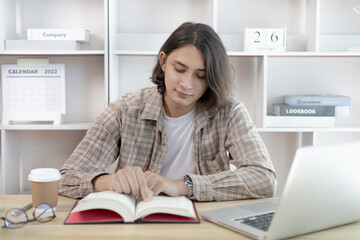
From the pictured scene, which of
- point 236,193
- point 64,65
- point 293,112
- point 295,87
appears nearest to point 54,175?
point 236,193

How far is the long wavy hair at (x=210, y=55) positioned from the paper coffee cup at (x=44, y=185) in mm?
736

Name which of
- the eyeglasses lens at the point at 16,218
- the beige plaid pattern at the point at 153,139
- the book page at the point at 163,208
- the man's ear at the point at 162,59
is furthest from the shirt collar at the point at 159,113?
the eyeglasses lens at the point at 16,218

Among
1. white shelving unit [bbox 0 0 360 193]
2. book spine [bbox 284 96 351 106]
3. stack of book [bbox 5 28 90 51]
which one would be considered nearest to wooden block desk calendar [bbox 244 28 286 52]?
white shelving unit [bbox 0 0 360 193]

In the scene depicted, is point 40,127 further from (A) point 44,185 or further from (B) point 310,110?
(B) point 310,110

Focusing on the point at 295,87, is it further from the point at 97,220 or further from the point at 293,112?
the point at 97,220

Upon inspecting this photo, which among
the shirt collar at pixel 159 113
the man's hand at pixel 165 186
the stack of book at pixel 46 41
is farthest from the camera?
the stack of book at pixel 46 41

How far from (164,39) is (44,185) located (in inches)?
62.3

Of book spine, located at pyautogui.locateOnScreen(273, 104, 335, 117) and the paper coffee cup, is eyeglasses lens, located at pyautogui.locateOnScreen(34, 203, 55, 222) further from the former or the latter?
book spine, located at pyautogui.locateOnScreen(273, 104, 335, 117)

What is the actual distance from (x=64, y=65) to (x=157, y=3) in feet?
2.12

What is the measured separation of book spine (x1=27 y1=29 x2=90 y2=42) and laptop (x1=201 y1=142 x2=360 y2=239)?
1603 mm

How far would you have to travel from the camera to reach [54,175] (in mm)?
1173

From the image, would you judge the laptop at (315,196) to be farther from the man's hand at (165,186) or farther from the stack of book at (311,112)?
the stack of book at (311,112)

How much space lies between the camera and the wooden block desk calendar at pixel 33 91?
8.07ft

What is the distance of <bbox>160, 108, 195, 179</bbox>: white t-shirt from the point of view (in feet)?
6.07
